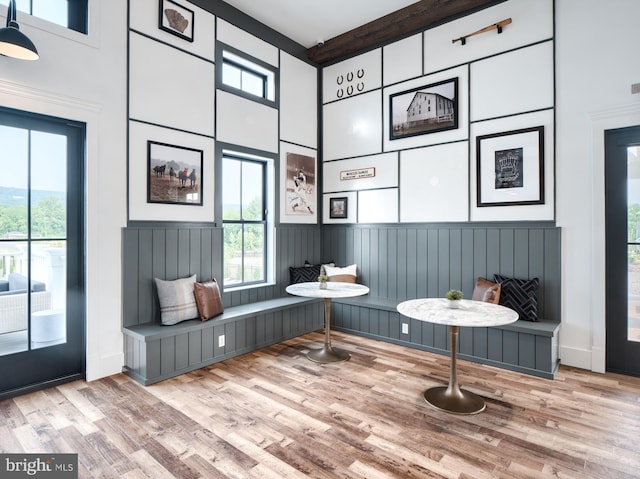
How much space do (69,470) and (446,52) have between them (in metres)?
5.00

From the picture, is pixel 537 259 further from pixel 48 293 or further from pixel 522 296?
pixel 48 293

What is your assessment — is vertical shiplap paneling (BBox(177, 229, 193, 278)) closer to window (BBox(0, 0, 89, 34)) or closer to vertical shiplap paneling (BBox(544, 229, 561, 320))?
window (BBox(0, 0, 89, 34))

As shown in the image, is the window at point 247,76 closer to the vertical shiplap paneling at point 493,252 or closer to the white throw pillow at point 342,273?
the white throw pillow at point 342,273

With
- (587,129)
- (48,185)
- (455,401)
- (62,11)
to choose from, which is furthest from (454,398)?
(62,11)

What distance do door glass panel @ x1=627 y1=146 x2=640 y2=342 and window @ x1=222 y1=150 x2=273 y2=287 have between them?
12.5 feet

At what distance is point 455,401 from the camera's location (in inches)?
110

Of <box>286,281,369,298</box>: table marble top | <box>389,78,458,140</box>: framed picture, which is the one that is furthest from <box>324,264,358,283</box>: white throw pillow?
<box>389,78,458,140</box>: framed picture

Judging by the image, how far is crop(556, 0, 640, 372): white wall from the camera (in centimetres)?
330

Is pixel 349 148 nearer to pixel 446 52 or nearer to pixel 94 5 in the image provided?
pixel 446 52

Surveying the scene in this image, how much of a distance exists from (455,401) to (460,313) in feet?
2.28

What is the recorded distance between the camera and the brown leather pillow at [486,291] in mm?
3611

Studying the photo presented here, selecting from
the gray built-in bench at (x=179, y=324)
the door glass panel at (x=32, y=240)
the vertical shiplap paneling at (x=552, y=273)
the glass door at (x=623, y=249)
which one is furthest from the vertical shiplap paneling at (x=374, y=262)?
the door glass panel at (x=32, y=240)

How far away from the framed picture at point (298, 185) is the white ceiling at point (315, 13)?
1501 mm

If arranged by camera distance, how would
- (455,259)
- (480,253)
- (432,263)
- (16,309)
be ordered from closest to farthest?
1. (16,309)
2. (480,253)
3. (455,259)
4. (432,263)
